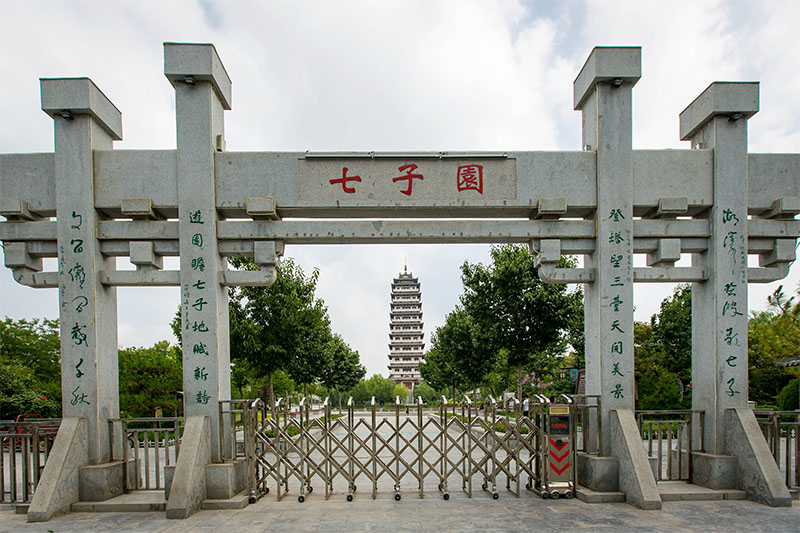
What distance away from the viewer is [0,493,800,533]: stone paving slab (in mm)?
6109

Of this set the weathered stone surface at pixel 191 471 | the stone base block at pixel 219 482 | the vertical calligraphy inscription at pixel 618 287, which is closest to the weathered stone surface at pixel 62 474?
the weathered stone surface at pixel 191 471

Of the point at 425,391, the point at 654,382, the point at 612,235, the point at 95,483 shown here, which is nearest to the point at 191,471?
the point at 95,483

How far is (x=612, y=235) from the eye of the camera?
772 centimetres

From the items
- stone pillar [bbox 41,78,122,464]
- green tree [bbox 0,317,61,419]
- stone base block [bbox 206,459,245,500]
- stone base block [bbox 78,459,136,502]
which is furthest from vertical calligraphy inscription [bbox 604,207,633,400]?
green tree [bbox 0,317,61,419]

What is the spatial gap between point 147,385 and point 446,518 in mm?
16524

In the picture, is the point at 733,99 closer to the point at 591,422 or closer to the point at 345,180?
the point at 591,422

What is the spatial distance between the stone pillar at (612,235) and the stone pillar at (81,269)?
6.72 m

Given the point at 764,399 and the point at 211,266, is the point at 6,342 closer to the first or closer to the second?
the point at 211,266

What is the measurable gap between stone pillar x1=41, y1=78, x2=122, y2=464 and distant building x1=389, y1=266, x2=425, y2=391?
166 ft

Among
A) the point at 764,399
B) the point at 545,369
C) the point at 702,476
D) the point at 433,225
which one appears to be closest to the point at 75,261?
the point at 433,225

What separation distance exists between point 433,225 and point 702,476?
5.00 m

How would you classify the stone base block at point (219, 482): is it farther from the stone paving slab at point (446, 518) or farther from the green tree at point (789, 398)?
the green tree at point (789, 398)

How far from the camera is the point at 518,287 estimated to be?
609 inches

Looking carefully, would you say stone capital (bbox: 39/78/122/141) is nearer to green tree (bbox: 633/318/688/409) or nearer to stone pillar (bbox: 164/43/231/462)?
stone pillar (bbox: 164/43/231/462)
